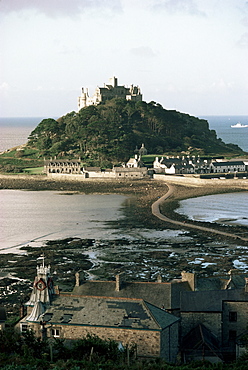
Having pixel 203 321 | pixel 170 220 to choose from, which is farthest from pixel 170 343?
pixel 170 220

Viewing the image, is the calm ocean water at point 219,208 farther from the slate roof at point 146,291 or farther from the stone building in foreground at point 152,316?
the slate roof at point 146,291

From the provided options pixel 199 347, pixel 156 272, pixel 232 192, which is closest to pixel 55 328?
pixel 199 347

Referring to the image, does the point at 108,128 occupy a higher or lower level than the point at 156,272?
higher

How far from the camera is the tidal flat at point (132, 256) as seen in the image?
3884 cm

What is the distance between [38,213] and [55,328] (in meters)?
44.8

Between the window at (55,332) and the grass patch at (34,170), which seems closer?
the window at (55,332)

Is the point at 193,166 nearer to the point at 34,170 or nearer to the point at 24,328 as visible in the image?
the point at 34,170

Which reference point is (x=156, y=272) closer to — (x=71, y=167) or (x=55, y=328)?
(x=55, y=328)

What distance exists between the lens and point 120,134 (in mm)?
125938

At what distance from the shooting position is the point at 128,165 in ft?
347

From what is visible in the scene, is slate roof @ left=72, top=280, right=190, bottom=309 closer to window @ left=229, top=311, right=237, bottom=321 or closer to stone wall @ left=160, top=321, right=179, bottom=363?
stone wall @ left=160, top=321, right=179, bottom=363

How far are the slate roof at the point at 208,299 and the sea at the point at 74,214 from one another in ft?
80.7

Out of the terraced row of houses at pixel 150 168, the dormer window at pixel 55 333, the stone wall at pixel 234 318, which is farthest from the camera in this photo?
the terraced row of houses at pixel 150 168

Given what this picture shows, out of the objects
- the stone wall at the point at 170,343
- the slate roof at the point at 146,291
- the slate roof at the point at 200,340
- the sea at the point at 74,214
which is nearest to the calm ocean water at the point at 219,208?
the sea at the point at 74,214
